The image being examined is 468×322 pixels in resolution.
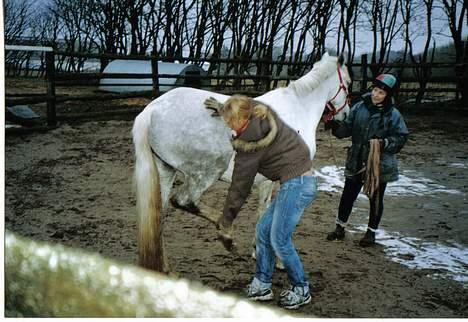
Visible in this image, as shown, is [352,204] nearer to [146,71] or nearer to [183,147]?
[183,147]

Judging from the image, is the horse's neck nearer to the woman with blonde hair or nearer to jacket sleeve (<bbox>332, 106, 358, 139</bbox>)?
jacket sleeve (<bbox>332, 106, 358, 139</bbox>)

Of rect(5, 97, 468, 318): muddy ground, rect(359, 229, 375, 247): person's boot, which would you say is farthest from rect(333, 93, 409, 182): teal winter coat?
rect(5, 97, 468, 318): muddy ground

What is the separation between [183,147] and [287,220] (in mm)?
840

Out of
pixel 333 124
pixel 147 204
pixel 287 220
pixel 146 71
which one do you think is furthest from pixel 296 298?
pixel 146 71

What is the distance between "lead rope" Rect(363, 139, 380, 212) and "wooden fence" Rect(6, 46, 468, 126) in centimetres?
298

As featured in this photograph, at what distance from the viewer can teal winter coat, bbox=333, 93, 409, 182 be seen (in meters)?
3.15

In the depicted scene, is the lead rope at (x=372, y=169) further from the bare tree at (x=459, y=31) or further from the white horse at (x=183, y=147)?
the bare tree at (x=459, y=31)

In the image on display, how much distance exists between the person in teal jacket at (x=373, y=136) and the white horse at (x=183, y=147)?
0.42 metres

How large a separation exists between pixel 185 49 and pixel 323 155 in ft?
13.2

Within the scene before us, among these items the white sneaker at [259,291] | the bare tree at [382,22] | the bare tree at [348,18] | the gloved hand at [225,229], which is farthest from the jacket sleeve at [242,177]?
the bare tree at [348,18]

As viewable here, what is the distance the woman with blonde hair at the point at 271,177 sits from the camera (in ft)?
6.94

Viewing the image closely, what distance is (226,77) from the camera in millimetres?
8023

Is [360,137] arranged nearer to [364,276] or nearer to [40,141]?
[364,276]

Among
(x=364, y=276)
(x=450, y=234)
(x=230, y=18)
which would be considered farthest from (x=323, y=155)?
(x=230, y=18)
